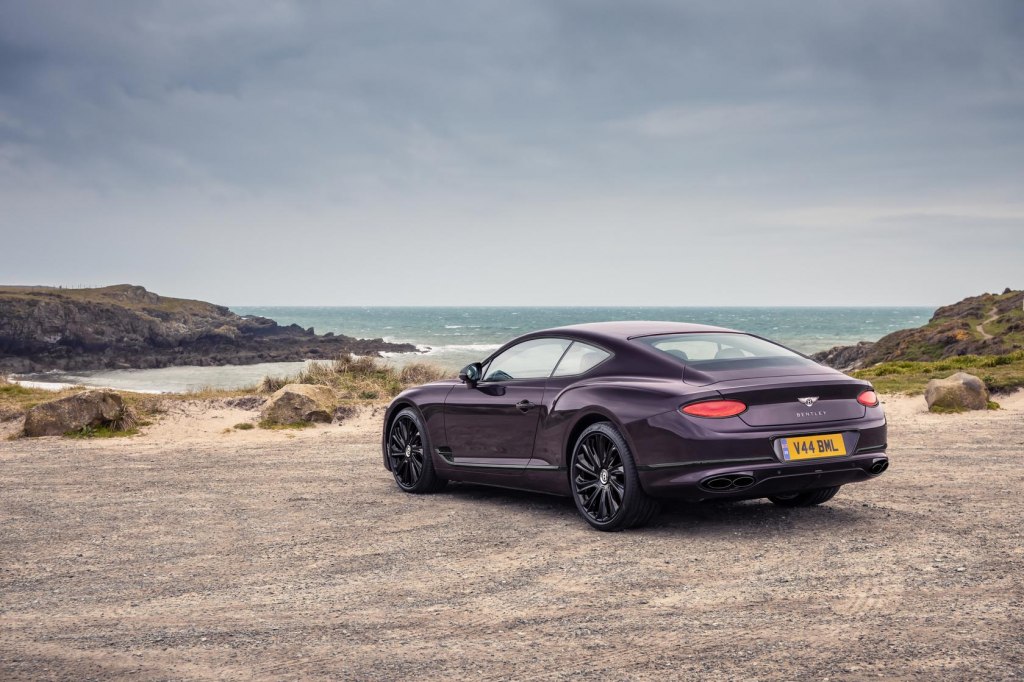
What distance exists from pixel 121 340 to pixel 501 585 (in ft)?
249

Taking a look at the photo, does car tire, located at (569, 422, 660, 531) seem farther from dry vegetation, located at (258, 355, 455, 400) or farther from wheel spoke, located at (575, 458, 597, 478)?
dry vegetation, located at (258, 355, 455, 400)

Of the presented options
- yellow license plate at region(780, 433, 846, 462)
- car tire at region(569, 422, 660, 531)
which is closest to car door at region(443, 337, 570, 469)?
car tire at region(569, 422, 660, 531)

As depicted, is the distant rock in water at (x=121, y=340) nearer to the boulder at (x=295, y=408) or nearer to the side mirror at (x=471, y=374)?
the boulder at (x=295, y=408)

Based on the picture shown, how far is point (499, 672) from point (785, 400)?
325 cm

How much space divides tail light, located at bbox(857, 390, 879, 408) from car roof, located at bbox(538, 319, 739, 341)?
120cm

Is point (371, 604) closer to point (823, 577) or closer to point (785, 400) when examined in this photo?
point (823, 577)

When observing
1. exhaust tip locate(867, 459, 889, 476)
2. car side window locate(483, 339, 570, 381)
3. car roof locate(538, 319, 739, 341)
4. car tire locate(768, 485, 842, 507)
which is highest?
car roof locate(538, 319, 739, 341)

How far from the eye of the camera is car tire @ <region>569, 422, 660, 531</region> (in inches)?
263

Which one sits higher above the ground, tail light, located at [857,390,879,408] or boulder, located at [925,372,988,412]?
tail light, located at [857,390,879,408]

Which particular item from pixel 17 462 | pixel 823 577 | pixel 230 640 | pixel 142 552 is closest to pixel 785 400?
pixel 823 577

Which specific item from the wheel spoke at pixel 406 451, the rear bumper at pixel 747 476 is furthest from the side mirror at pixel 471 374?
the rear bumper at pixel 747 476

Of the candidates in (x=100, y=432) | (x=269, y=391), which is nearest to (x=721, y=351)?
(x=100, y=432)

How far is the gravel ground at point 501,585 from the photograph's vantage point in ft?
13.9

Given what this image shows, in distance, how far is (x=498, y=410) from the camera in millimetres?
8055
